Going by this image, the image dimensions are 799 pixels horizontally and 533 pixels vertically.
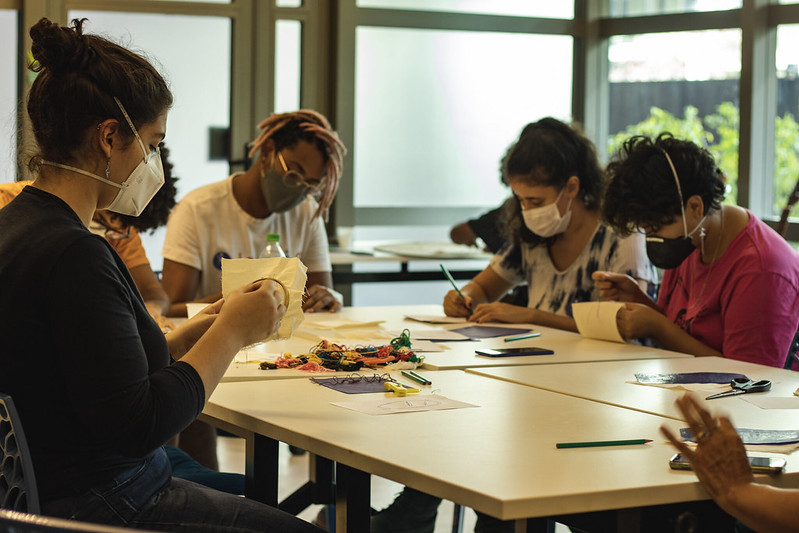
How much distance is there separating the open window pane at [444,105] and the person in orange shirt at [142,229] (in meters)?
2.57

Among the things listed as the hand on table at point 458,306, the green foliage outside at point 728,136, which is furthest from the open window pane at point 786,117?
the hand on table at point 458,306

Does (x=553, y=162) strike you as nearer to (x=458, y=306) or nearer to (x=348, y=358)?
(x=458, y=306)

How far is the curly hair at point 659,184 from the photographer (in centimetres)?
252

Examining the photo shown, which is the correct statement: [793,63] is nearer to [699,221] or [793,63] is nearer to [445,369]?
[699,221]

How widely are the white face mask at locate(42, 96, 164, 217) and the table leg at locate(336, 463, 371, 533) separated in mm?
540

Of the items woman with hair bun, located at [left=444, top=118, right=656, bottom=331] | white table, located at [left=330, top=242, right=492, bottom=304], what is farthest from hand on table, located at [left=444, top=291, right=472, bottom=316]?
white table, located at [left=330, top=242, right=492, bottom=304]

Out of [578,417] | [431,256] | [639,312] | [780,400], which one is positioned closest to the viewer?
[578,417]

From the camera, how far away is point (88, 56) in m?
1.37

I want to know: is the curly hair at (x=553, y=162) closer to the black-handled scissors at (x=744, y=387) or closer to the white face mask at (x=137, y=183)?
the black-handled scissors at (x=744, y=387)

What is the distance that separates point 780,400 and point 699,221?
0.87 metres

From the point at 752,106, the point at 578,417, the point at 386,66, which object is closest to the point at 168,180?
the point at 578,417

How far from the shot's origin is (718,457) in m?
1.24

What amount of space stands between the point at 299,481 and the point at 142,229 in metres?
1.31

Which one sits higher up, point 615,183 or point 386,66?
point 386,66
